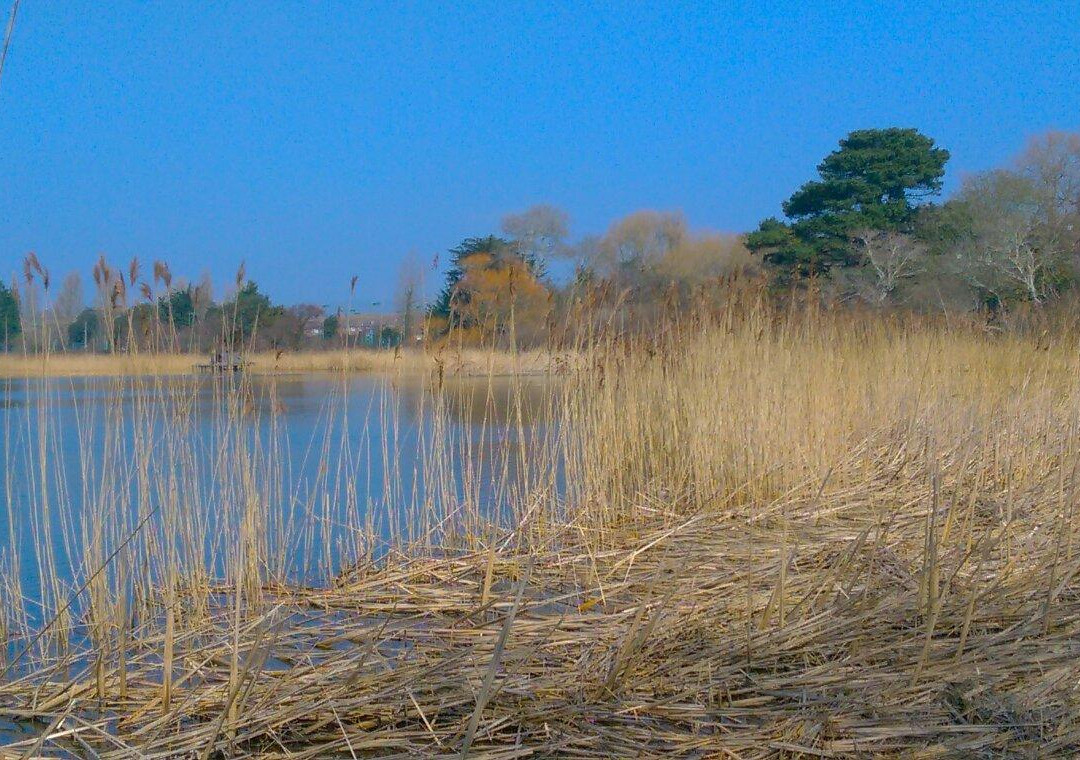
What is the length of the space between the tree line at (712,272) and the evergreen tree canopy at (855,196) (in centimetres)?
4

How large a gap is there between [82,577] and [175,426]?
27.8 inches

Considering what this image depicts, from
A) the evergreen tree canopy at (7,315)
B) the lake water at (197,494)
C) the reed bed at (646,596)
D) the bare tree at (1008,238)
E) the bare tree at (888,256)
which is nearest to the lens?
the reed bed at (646,596)

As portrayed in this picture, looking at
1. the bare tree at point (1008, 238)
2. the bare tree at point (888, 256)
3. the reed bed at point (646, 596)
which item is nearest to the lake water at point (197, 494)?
the reed bed at point (646, 596)

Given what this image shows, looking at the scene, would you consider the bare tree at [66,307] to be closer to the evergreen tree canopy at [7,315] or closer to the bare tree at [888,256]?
the evergreen tree canopy at [7,315]

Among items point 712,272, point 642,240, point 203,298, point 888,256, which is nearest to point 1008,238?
point 888,256

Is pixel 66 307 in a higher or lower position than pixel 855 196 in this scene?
lower

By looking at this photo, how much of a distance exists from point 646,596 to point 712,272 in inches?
236

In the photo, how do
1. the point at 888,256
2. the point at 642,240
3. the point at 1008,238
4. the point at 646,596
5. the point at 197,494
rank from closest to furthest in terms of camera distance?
the point at 646,596
the point at 197,494
the point at 642,240
the point at 1008,238
the point at 888,256

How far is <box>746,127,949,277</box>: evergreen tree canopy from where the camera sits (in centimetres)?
2134

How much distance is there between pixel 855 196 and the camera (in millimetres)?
21891

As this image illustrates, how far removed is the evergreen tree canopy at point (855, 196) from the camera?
840 inches

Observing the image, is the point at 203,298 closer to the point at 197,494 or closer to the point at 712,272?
the point at 197,494

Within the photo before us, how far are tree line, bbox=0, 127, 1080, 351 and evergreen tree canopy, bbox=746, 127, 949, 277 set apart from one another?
4 cm

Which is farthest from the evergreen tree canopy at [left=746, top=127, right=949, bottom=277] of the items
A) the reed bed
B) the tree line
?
the reed bed
